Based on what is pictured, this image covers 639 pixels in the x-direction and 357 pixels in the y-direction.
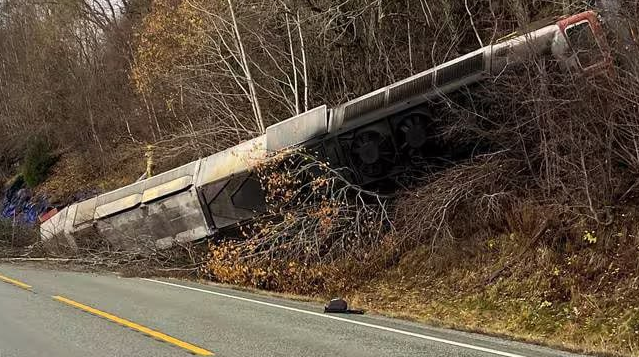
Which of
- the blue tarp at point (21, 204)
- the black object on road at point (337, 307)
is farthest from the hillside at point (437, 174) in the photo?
the blue tarp at point (21, 204)

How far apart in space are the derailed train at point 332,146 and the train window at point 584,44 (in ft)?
0.06

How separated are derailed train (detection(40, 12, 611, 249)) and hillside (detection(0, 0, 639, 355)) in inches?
15.3

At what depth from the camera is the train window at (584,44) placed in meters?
10.7

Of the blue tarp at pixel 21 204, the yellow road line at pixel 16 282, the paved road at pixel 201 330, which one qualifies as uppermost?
the blue tarp at pixel 21 204

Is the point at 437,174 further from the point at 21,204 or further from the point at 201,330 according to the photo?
the point at 21,204

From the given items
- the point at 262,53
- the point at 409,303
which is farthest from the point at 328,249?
the point at 262,53

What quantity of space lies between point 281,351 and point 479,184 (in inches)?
274

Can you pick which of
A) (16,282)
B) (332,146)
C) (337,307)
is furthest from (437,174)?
(16,282)

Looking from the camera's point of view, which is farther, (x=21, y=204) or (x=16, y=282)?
(x=21, y=204)

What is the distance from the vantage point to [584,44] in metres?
11.2

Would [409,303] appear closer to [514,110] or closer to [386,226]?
[386,226]

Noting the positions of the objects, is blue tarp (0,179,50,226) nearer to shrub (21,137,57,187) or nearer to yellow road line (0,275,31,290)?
shrub (21,137,57,187)

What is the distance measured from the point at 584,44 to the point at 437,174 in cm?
396

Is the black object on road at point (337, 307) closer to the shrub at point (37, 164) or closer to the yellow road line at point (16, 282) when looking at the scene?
the yellow road line at point (16, 282)
